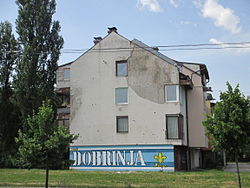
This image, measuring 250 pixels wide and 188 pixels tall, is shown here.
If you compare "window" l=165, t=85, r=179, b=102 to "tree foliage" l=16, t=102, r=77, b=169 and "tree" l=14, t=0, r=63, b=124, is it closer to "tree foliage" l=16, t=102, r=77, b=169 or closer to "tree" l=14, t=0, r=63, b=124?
"tree" l=14, t=0, r=63, b=124

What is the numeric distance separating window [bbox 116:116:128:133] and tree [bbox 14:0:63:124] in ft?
25.6

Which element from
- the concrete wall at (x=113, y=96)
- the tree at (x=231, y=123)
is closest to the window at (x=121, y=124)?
the concrete wall at (x=113, y=96)

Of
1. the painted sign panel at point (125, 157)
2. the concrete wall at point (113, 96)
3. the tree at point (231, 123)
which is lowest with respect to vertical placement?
the painted sign panel at point (125, 157)

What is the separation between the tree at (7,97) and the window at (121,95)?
11.5 meters

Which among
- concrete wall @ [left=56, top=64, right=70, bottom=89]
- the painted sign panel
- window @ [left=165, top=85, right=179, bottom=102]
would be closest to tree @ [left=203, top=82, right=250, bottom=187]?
the painted sign panel

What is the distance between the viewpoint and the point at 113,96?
34438 mm

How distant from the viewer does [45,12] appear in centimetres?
3784

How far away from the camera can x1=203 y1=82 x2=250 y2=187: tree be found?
16109 mm

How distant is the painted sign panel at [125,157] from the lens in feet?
104

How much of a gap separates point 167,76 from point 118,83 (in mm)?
4929

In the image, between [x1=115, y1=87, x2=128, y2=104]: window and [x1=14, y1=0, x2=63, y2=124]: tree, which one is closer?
[x1=115, y1=87, x2=128, y2=104]: window

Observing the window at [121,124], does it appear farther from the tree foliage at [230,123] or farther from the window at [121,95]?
the tree foliage at [230,123]

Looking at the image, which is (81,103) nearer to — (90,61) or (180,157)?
(90,61)

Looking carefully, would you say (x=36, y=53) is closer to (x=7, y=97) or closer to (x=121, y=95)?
(x=7, y=97)
